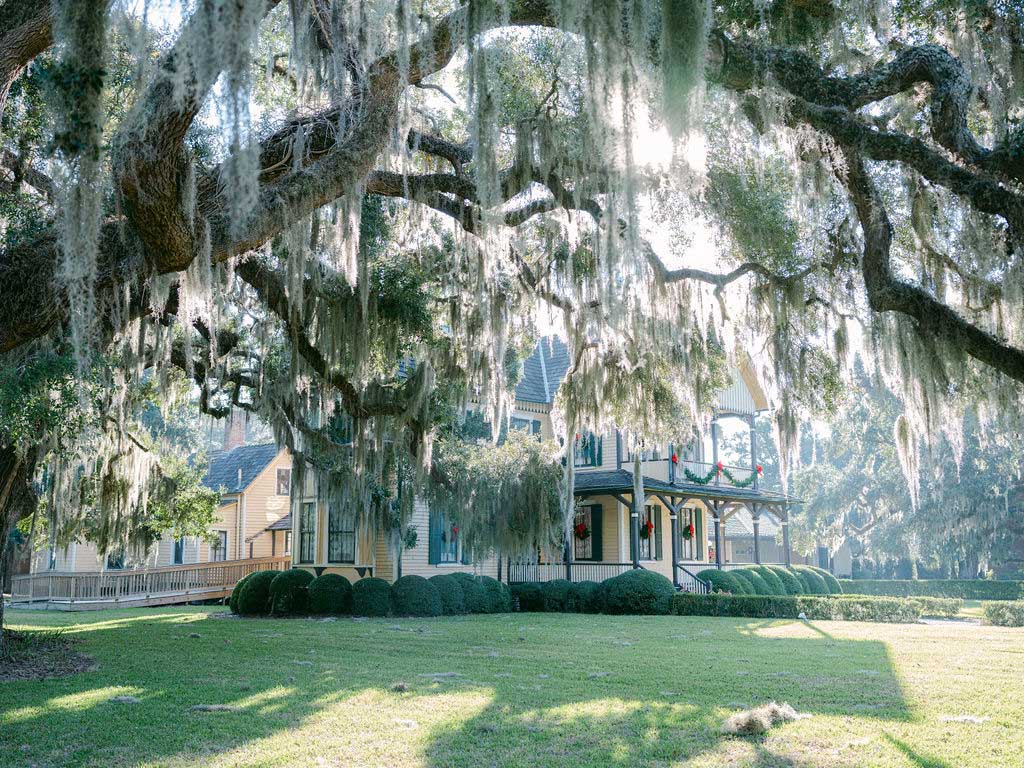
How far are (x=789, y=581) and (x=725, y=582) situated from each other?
3.11m

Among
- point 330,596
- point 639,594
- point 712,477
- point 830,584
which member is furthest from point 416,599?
point 830,584

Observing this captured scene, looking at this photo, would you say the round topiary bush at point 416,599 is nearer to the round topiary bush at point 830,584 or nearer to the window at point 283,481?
the round topiary bush at point 830,584

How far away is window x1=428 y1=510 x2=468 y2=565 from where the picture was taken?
70.8 feet

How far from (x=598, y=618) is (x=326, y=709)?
10.9 metres

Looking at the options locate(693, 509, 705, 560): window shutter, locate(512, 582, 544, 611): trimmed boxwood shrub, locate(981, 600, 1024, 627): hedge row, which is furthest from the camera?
locate(693, 509, 705, 560): window shutter

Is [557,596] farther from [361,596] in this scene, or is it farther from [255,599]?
[255,599]

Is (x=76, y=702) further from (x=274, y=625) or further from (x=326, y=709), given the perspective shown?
(x=274, y=625)

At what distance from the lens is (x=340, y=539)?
72.3 feet

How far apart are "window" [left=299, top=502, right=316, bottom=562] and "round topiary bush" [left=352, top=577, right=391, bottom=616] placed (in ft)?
16.8

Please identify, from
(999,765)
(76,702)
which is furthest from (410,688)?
(999,765)

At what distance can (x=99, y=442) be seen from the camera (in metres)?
12.2

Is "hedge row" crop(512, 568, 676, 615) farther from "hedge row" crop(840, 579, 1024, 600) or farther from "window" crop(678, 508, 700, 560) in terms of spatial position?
"hedge row" crop(840, 579, 1024, 600)

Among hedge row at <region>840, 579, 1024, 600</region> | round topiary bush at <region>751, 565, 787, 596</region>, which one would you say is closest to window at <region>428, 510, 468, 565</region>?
round topiary bush at <region>751, 565, 787, 596</region>

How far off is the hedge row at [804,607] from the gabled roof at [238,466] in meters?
16.0
